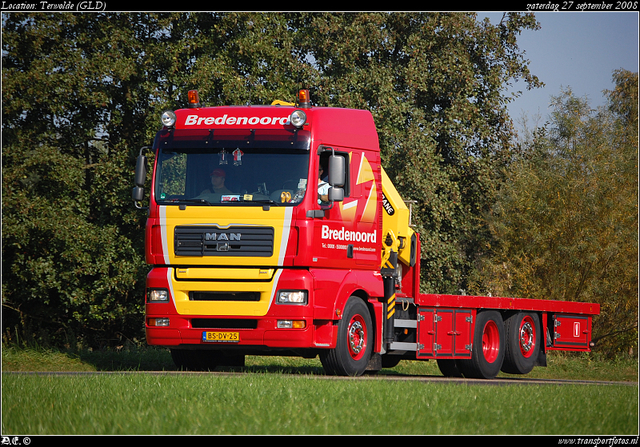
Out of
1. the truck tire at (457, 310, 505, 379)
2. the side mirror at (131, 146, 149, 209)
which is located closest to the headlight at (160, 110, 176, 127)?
the side mirror at (131, 146, 149, 209)

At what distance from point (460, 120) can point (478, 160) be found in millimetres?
1408

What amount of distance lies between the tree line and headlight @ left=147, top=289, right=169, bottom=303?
9472mm

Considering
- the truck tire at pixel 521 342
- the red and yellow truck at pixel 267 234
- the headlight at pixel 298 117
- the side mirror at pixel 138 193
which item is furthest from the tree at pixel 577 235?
the side mirror at pixel 138 193

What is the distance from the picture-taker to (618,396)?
33.3ft

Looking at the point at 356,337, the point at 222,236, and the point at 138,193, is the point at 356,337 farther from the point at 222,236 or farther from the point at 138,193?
the point at 138,193

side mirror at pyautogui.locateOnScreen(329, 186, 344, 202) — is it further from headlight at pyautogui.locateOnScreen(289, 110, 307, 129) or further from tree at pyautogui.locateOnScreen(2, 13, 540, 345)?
tree at pyautogui.locateOnScreen(2, 13, 540, 345)

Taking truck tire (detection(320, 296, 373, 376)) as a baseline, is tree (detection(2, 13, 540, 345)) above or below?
above

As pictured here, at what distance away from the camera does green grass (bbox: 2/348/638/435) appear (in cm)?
729

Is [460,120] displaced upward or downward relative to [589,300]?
upward

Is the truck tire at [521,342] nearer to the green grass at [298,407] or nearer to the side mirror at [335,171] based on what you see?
the green grass at [298,407]

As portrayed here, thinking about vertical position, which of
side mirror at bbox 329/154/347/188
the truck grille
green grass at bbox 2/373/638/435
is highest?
side mirror at bbox 329/154/347/188

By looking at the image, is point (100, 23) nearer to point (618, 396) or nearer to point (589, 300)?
point (589, 300)

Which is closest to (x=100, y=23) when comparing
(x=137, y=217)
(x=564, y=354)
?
(x=137, y=217)

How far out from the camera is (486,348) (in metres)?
16.0
